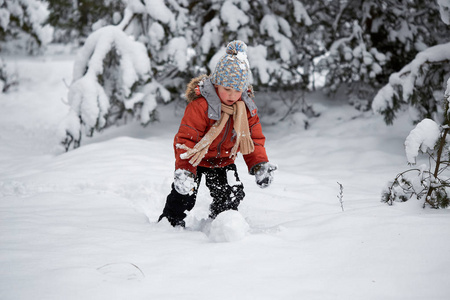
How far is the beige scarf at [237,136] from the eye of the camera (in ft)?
9.19

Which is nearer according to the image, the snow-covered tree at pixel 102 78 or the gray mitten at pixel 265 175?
the gray mitten at pixel 265 175

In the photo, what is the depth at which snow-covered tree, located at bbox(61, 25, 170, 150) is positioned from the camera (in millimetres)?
6051

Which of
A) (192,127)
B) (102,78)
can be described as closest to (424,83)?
(192,127)

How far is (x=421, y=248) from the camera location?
1.97 metres

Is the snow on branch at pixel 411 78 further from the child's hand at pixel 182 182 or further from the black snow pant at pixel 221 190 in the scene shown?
the child's hand at pixel 182 182

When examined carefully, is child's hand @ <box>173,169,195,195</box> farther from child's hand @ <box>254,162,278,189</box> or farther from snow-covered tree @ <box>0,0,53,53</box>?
snow-covered tree @ <box>0,0,53,53</box>

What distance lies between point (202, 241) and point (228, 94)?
1.15 metres

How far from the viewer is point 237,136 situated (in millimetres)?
2928

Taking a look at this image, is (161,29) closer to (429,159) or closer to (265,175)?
(265,175)

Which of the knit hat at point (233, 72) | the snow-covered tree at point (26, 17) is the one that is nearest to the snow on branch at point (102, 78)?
the snow-covered tree at point (26, 17)

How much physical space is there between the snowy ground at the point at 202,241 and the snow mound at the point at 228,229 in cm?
5

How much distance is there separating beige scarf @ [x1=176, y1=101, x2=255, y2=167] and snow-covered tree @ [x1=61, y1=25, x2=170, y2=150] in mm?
3733

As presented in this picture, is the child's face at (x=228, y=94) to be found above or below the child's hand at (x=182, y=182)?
above

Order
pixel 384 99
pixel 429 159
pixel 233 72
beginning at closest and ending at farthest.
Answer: pixel 429 159 < pixel 233 72 < pixel 384 99
